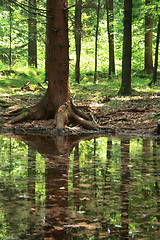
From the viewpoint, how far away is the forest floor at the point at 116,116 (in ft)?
36.0

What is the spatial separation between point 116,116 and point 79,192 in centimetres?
825

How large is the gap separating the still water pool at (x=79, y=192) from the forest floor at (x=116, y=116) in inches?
112

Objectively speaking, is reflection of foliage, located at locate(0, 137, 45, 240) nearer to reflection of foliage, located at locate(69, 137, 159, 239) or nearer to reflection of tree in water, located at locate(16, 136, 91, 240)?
reflection of tree in water, located at locate(16, 136, 91, 240)

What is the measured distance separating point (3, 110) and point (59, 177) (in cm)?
875

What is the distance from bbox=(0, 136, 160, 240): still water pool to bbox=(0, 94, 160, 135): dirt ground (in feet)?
9.17

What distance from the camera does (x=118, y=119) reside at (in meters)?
12.2

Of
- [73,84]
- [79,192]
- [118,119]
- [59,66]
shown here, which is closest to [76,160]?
[79,192]

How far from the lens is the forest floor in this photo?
1098 cm

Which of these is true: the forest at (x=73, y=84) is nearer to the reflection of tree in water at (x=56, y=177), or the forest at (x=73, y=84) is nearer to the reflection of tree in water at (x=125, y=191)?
the reflection of tree in water at (x=56, y=177)

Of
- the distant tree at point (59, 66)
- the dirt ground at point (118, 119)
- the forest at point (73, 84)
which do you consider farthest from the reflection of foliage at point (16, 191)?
the forest at point (73, 84)

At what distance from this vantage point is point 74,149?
7.98 meters

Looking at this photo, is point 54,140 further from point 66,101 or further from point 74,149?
point 66,101

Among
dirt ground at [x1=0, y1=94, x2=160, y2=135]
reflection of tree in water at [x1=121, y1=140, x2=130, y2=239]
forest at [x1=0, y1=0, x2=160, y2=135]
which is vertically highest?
forest at [x1=0, y1=0, x2=160, y2=135]

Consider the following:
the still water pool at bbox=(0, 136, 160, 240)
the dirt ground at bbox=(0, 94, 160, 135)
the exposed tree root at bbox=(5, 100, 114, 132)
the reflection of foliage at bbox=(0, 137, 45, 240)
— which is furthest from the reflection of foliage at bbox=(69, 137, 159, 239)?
the exposed tree root at bbox=(5, 100, 114, 132)
